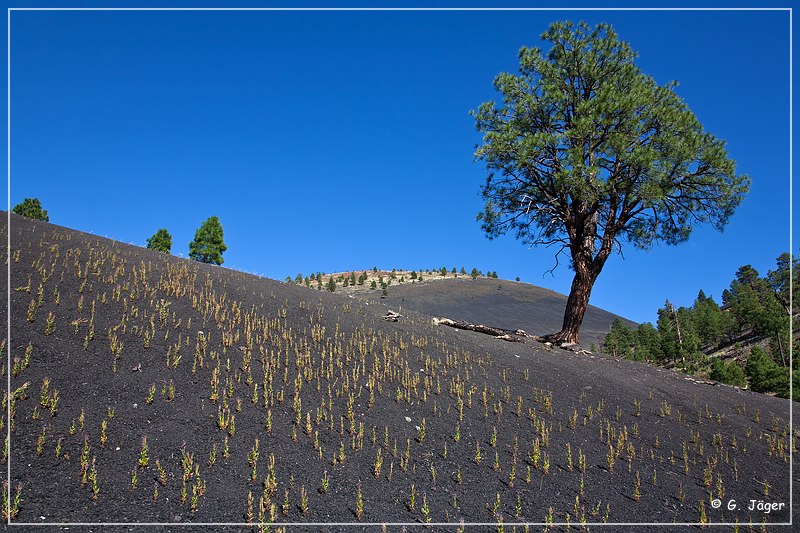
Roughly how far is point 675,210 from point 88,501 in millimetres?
18029

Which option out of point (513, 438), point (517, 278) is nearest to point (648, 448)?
point (513, 438)

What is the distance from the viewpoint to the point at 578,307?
16156 mm

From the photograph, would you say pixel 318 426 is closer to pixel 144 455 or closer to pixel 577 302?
pixel 144 455

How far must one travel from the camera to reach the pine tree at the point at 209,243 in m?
45.3

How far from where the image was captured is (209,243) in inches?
1796

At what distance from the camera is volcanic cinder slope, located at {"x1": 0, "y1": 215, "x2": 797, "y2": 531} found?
17.3 ft

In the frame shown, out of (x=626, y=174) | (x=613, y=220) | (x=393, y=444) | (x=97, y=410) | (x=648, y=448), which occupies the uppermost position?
(x=626, y=174)

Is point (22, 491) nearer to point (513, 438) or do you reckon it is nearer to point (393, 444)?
point (393, 444)

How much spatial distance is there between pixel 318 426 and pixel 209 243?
139ft

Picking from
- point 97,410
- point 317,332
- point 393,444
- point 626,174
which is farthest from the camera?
point 626,174

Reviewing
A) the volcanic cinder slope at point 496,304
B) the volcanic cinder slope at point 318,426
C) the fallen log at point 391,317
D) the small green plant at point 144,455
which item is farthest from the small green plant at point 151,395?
the volcanic cinder slope at point 496,304

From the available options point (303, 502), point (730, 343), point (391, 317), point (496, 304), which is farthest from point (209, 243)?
point (730, 343)

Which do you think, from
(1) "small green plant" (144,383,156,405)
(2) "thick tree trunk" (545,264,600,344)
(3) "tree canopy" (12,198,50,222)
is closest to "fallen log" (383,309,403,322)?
(2) "thick tree trunk" (545,264,600,344)

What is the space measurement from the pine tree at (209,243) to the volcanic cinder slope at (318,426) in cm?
3400
